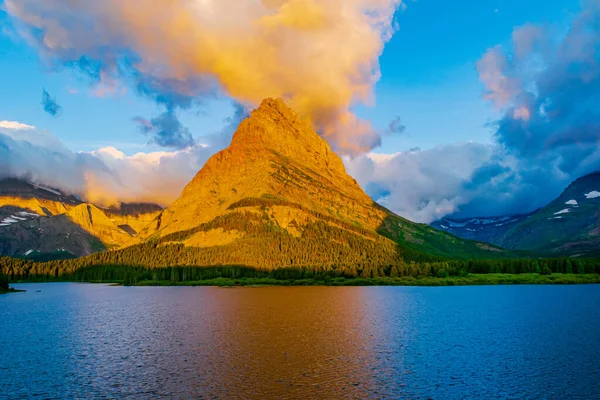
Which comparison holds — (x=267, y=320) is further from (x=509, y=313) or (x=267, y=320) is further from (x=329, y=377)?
(x=509, y=313)

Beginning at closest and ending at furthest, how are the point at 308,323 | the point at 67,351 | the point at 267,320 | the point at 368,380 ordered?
the point at 368,380 → the point at 67,351 → the point at 308,323 → the point at 267,320

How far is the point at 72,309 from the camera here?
518ft

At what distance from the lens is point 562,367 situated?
214 feet

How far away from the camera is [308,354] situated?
76750 millimetres

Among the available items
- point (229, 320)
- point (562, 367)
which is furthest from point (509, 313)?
point (229, 320)

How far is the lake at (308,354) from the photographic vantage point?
56531 millimetres

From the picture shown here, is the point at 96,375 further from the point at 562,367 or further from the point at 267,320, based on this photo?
the point at 562,367

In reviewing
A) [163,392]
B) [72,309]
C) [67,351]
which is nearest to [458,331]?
[163,392]

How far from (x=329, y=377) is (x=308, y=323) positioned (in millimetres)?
50532

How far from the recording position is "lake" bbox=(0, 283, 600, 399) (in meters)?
56.5

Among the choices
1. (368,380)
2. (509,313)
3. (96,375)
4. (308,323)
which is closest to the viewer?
(368,380)

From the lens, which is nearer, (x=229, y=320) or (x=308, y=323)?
A: (x=308, y=323)

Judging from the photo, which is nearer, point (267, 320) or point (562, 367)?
point (562, 367)

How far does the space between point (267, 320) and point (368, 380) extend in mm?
62788
